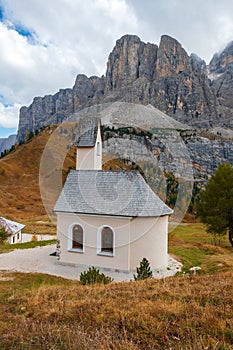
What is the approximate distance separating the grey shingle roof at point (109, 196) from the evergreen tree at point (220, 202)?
42.6ft

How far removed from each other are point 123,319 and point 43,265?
13.7 metres

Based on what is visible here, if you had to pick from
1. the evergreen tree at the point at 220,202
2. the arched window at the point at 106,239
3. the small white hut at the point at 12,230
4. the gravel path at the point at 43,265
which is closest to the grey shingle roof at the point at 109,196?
the arched window at the point at 106,239

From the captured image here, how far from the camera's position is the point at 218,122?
646 feet

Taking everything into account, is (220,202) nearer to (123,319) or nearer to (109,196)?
(109,196)

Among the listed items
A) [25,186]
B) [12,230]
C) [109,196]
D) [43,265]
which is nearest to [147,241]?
[109,196]

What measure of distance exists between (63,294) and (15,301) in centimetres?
142

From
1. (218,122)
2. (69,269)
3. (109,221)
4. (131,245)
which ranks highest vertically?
(218,122)

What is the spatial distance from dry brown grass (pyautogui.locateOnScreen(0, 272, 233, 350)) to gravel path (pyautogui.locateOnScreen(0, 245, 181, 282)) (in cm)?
790

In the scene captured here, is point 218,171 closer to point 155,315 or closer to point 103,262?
point 103,262

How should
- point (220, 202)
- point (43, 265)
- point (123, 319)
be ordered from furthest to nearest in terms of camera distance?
point (220, 202) → point (43, 265) → point (123, 319)

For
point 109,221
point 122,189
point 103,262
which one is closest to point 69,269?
point 103,262

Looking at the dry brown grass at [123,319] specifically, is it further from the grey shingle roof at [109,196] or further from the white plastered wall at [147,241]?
the grey shingle roof at [109,196]

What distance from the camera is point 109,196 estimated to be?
17453 millimetres

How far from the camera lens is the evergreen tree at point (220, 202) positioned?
93.3 ft
